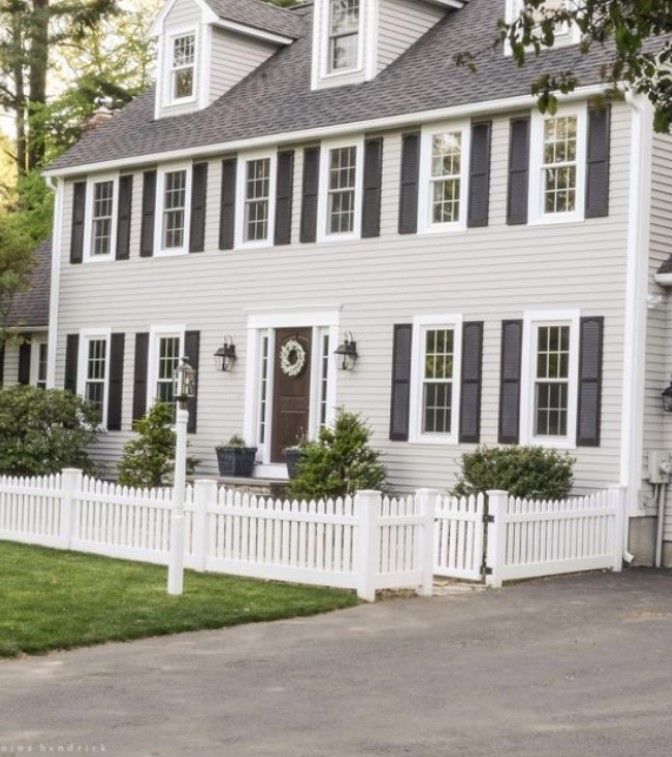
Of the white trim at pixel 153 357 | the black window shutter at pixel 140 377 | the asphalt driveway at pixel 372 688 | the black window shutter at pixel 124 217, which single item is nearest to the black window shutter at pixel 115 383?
the black window shutter at pixel 140 377

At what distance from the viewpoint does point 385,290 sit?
21.3m

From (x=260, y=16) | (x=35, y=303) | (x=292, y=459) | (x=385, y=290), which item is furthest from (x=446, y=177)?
(x=35, y=303)

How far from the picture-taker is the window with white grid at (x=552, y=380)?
19.3m

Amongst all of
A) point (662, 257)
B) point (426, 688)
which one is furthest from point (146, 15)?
point (426, 688)

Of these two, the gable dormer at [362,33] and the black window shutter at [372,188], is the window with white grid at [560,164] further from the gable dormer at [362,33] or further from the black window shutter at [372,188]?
the gable dormer at [362,33]

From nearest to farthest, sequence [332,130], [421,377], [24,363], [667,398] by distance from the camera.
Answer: [667,398]
[421,377]
[332,130]
[24,363]

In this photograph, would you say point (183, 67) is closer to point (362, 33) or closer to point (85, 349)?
point (362, 33)

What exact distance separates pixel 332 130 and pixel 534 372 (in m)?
4.98

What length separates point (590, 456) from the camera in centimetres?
1889

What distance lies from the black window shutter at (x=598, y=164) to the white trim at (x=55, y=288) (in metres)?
10.7

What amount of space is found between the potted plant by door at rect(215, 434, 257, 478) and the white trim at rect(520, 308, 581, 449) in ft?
16.0

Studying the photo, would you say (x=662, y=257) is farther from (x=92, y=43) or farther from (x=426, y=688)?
(x=92, y=43)

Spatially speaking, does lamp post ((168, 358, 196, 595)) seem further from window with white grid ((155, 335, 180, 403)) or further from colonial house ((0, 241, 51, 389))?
colonial house ((0, 241, 51, 389))

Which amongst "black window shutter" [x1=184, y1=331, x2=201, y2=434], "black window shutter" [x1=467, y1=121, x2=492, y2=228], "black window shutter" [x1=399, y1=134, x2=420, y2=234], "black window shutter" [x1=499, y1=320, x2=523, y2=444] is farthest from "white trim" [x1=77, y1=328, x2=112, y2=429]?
"black window shutter" [x1=499, y1=320, x2=523, y2=444]
